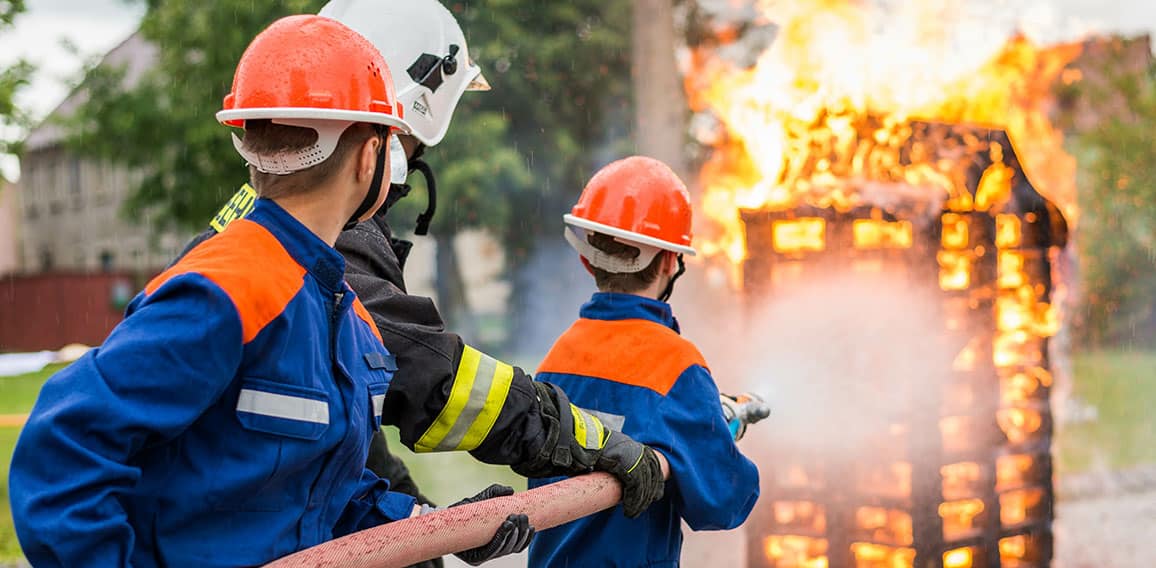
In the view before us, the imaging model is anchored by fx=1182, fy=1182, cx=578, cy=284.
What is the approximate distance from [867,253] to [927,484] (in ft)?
3.25

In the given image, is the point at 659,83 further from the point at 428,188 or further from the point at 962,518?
the point at 428,188

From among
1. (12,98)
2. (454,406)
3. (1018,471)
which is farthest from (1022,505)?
(12,98)

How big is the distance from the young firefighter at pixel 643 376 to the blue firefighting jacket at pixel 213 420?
2.85 feet

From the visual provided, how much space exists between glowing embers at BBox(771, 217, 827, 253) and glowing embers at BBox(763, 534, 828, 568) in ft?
4.04

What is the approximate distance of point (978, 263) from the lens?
4980 mm

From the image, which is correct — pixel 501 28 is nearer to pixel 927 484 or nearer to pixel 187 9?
pixel 187 9

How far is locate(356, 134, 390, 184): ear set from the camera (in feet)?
6.38

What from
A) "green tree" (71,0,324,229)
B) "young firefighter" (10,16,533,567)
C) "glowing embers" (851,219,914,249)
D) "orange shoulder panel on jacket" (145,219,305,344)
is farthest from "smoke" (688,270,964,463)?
"green tree" (71,0,324,229)

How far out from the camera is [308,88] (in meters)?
1.88

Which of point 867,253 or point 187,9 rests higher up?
point 187,9

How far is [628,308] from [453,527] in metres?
1.22

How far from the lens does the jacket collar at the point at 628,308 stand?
123 inches

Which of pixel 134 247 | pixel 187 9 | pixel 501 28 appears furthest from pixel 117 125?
pixel 134 247

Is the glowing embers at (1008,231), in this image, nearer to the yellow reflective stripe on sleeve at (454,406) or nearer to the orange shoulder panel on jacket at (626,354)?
the orange shoulder panel on jacket at (626,354)
